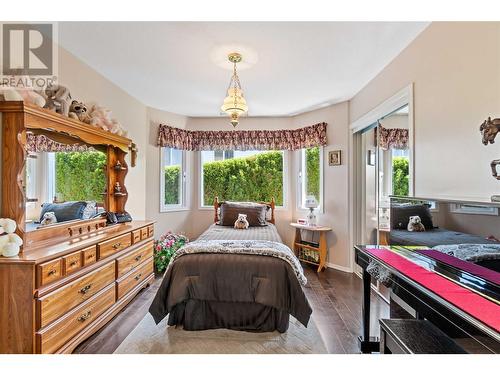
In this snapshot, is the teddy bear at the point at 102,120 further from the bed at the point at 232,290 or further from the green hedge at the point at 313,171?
the green hedge at the point at 313,171

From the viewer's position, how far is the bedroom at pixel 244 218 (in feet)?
5.18

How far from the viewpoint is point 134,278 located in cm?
282

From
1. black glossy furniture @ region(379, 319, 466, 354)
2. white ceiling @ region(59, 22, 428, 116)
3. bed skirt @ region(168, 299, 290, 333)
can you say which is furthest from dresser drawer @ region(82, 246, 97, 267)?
black glossy furniture @ region(379, 319, 466, 354)

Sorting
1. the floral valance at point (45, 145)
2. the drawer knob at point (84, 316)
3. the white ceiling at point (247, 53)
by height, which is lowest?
the drawer knob at point (84, 316)

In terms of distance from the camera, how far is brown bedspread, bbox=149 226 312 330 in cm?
212

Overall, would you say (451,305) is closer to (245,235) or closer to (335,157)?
(245,235)

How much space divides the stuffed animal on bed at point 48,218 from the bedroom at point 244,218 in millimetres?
14

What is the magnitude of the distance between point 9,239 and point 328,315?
2.63 m

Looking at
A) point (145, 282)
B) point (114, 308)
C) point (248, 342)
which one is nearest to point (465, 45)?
point (248, 342)

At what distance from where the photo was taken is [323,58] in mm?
2561

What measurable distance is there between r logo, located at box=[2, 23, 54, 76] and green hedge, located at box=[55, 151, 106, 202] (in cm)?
72

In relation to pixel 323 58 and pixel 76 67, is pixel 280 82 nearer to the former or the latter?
pixel 323 58

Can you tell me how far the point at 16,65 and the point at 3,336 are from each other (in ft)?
6.40

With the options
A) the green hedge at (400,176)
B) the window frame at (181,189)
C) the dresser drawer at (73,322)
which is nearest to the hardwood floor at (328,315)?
the dresser drawer at (73,322)
